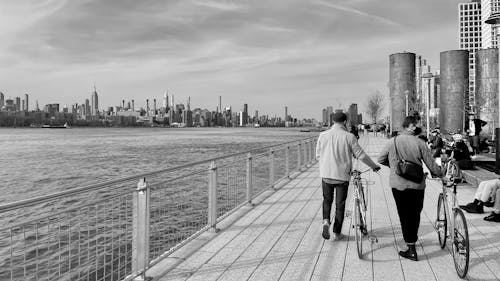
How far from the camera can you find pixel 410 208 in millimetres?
4875

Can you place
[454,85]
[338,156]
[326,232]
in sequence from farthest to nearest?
[454,85] → [326,232] → [338,156]

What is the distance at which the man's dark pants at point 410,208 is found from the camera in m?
4.82

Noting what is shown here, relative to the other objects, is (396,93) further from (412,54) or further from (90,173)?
(90,173)

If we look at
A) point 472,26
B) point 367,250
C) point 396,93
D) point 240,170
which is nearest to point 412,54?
point 396,93

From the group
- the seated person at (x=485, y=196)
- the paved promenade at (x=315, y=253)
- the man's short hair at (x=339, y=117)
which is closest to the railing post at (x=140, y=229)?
the paved promenade at (x=315, y=253)

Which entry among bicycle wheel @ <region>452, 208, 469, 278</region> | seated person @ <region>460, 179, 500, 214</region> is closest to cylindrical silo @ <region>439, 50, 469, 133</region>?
seated person @ <region>460, 179, 500, 214</region>

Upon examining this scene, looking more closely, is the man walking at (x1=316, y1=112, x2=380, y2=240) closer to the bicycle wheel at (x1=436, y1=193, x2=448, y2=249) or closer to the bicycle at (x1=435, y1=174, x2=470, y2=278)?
the bicycle wheel at (x1=436, y1=193, x2=448, y2=249)

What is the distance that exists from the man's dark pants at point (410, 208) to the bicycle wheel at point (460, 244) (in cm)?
40

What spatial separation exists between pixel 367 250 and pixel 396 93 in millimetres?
49921

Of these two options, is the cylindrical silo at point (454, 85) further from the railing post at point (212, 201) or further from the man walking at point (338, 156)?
the railing post at point (212, 201)

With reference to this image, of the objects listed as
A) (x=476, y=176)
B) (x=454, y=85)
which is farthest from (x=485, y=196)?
(x=454, y=85)

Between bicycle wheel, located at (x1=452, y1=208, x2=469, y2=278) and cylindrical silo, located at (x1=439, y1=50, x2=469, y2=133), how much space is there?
158 ft

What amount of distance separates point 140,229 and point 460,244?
3236mm

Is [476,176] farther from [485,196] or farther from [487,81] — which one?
[487,81]
